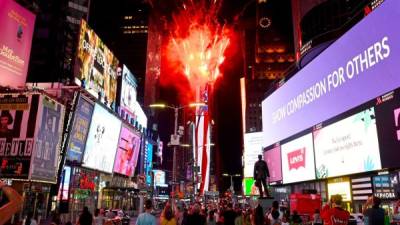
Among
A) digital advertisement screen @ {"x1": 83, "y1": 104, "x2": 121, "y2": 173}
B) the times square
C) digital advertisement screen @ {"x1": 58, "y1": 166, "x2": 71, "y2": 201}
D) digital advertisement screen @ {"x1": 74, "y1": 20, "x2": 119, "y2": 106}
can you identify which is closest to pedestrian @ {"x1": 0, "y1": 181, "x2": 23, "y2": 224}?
the times square

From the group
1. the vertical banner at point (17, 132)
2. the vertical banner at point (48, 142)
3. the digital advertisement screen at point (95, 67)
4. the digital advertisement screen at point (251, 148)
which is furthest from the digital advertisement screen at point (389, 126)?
the digital advertisement screen at point (251, 148)

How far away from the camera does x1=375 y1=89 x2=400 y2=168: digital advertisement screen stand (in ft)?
46.7

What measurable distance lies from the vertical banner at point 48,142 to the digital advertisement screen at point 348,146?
20.8 m

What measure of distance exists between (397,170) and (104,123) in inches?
1414

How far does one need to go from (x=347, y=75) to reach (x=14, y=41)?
26.4m

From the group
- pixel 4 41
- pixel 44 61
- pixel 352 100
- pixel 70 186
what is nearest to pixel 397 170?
pixel 352 100

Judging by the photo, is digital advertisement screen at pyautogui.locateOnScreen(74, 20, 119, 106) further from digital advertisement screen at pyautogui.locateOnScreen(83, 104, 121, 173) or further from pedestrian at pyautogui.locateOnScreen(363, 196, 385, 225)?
pedestrian at pyautogui.locateOnScreen(363, 196, 385, 225)

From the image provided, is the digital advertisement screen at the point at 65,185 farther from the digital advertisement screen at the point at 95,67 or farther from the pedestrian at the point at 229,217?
the pedestrian at the point at 229,217

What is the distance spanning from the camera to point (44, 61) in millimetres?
72438

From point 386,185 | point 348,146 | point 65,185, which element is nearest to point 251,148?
point 65,185

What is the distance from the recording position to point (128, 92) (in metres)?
64.4

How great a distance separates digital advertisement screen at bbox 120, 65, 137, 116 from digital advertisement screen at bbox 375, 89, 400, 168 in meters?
48.6

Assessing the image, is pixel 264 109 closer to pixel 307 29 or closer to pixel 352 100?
pixel 352 100

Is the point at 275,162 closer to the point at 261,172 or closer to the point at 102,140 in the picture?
the point at 261,172
